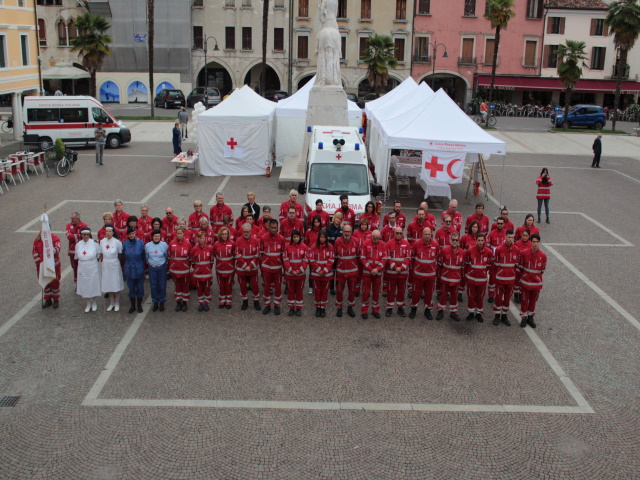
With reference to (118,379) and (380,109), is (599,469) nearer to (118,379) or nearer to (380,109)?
(118,379)

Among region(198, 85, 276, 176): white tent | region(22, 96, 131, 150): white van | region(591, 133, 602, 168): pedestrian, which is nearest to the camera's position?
region(198, 85, 276, 176): white tent

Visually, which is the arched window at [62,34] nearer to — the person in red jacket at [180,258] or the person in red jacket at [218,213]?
the person in red jacket at [218,213]

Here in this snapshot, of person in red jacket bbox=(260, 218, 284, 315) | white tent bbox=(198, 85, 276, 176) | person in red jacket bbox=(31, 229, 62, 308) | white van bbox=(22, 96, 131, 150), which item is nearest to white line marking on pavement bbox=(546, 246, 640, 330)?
person in red jacket bbox=(260, 218, 284, 315)

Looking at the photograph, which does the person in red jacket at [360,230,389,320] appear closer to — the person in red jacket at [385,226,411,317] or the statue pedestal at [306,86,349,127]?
the person in red jacket at [385,226,411,317]

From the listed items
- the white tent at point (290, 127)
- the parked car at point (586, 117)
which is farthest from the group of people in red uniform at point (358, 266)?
the parked car at point (586, 117)

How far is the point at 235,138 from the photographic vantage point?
910 inches

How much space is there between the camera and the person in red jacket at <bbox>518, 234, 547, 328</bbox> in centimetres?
1027

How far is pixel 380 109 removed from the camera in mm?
24625

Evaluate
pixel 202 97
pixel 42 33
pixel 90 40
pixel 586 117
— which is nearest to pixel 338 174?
pixel 90 40

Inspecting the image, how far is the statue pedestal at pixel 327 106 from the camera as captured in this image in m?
21.7

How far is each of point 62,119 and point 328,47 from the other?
12.7 m

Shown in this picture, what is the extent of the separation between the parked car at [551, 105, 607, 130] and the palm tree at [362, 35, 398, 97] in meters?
13.0

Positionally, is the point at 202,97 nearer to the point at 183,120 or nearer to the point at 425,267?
the point at 183,120

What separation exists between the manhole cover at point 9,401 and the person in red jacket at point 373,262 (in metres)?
5.50
